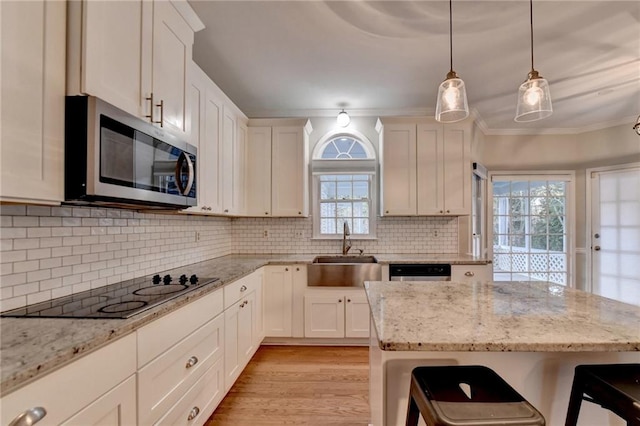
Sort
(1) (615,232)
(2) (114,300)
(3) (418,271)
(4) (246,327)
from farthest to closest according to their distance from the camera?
1. (1) (615,232)
2. (3) (418,271)
3. (4) (246,327)
4. (2) (114,300)

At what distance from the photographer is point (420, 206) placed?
3469 millimetres

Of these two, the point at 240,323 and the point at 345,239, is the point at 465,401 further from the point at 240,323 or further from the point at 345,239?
the point at 345,239

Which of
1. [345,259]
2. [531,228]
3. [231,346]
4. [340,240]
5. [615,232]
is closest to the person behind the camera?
[231,346]

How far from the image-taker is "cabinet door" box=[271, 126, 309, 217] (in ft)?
11.5

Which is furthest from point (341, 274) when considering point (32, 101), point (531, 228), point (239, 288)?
point (531, 228)

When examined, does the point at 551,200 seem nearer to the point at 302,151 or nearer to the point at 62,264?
the point at 302,151

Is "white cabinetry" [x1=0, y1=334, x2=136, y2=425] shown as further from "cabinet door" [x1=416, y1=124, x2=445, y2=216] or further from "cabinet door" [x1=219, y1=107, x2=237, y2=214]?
"cabinet door" [x1=416, y1=124, x2=445, y2=216]

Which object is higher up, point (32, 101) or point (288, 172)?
point (288, 172)

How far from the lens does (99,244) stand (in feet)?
→ 5.66

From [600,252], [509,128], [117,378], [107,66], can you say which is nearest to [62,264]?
[117,378]

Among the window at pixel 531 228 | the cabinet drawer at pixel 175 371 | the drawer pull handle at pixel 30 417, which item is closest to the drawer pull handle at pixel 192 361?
the cabinet drawer at pixel 175 371

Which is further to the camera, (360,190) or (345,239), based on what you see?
(360,190)

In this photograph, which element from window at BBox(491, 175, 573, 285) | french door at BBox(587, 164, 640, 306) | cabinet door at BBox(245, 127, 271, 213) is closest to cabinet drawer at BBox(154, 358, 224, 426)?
cabinet door at BBox(245, 127, 271, 213)

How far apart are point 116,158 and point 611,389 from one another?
2051mm
